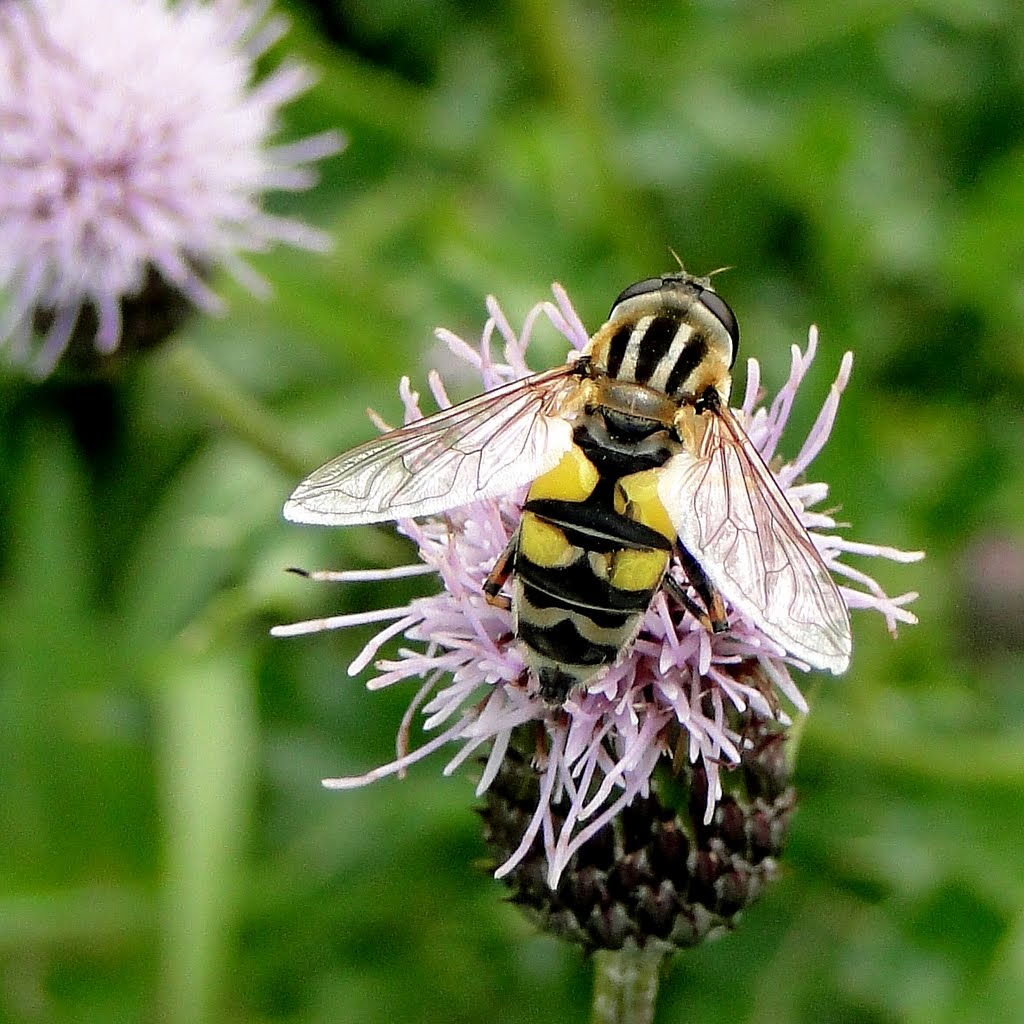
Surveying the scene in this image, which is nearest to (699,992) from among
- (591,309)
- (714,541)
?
(591,309)

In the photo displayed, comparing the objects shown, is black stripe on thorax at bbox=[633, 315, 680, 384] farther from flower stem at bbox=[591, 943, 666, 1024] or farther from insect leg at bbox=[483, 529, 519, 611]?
flower stem at bbox=[591, 943, 666, 1024]

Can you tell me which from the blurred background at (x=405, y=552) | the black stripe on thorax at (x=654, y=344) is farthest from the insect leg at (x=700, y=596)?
the blurred background at (x=405, y=552)

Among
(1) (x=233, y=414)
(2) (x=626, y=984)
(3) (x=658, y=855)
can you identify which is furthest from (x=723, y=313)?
(1) (x=233, y=414)

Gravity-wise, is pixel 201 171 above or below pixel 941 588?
above

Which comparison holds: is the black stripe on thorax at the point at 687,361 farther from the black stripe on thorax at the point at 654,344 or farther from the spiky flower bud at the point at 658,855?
the spiky flower bud at the point at 658,855

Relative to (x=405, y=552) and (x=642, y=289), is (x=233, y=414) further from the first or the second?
(x=642, y=289)

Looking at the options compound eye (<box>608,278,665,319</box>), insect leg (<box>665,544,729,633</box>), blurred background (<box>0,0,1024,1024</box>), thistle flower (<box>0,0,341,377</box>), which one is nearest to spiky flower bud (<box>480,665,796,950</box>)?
insect leg (<box>665,544,729,633</box>)

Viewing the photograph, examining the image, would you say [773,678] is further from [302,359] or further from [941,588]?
[302,359]
